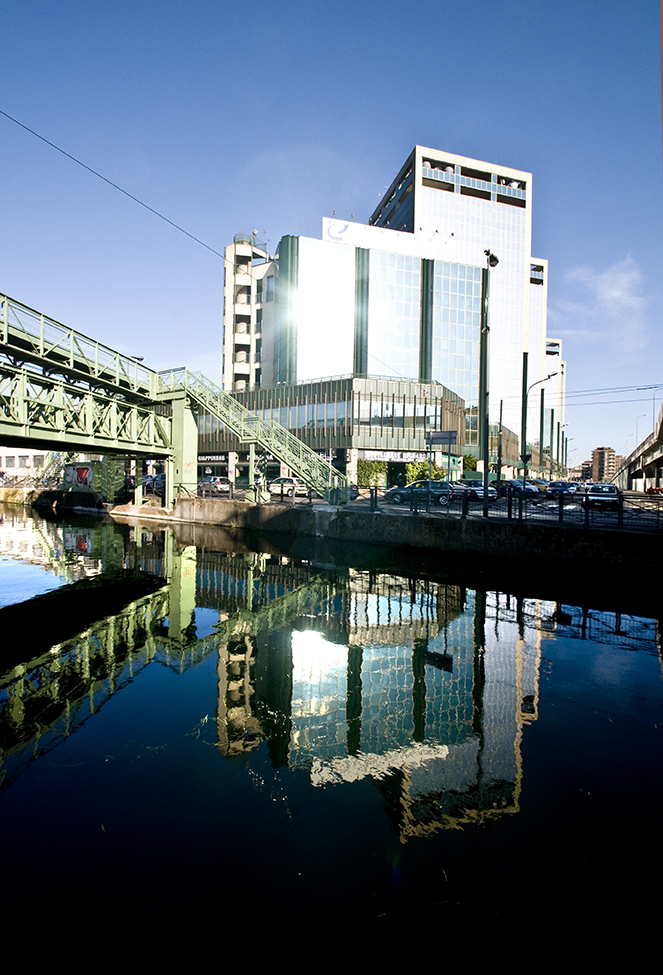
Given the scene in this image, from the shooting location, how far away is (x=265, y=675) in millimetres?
6820

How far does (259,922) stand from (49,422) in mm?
20151

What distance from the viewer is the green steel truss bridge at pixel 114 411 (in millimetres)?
16922

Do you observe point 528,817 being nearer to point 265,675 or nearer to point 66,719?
point 265,675

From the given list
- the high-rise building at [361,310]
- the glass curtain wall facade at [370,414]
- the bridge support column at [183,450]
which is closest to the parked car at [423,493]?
the bridge support column at [183,450]

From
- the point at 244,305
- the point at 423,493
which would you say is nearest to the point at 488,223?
the point at 244,305

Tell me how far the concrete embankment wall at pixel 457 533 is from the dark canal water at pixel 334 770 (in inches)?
162

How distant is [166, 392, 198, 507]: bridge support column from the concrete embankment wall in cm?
269

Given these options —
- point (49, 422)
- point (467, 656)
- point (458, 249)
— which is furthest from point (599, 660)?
point (458, 249)

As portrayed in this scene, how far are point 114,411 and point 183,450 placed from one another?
15.3ft

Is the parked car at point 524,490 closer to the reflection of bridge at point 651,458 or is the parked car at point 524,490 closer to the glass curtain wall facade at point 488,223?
the reflection of bridge at point 651,458

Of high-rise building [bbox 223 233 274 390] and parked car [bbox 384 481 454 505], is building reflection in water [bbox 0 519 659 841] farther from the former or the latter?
high-rise building [bbox 223 233 274 390]

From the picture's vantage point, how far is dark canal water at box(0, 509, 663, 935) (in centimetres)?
315

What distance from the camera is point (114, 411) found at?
885 inches

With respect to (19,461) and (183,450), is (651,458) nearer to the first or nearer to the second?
(183,450)
